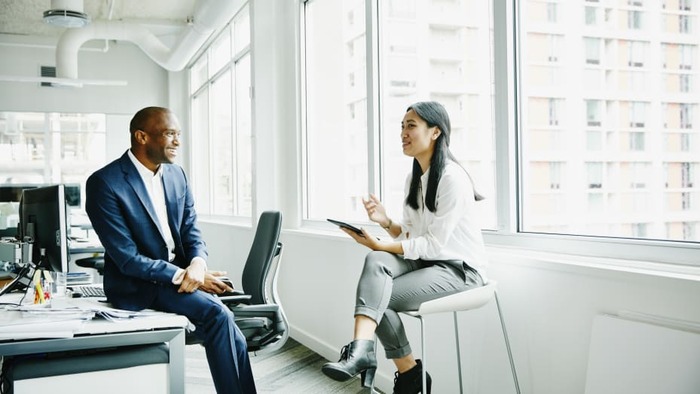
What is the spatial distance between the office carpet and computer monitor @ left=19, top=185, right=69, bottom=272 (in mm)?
1245

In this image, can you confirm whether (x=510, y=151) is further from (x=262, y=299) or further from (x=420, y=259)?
(x=262, y=299)

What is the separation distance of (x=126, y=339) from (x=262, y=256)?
1.20 metres

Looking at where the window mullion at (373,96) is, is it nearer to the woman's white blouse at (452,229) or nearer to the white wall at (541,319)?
the white wall at (541,319)

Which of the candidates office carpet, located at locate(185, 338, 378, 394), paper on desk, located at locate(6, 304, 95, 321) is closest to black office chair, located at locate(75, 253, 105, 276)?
office carpet, located at locate(185, 338, 378, 394)

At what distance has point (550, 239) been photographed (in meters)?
2.56

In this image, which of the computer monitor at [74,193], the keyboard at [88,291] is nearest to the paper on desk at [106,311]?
the keyboard at [88,291]

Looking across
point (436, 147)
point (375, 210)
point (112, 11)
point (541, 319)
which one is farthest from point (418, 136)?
point (112, 11)

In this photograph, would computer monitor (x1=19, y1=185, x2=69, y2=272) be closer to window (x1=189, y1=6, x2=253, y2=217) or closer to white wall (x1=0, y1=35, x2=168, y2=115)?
window (x1=189, y1=6, x2=253, y2=217)

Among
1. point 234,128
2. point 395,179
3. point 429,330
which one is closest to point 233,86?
point 234,128

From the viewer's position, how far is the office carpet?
3.52 meters

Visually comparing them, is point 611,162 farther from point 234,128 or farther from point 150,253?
point 234,128

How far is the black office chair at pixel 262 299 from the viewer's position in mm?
2768

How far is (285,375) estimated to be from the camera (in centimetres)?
384

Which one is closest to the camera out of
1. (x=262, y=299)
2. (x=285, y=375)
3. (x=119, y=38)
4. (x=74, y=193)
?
(x=262, y=299)
